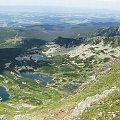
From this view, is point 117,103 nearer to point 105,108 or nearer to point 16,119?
point 105,108

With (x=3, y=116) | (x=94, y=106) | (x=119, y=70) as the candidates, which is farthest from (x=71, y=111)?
(x=3, y=116)

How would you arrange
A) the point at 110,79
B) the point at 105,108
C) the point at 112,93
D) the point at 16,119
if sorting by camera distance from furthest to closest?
the point at 16,119 < the point at 110,79 < the point at 112,93 < the point at 105,108

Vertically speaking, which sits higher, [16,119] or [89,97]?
[89,97]

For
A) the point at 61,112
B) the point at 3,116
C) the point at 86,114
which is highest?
the point at 86,114

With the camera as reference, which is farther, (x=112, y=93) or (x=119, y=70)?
(x=119, y=70)

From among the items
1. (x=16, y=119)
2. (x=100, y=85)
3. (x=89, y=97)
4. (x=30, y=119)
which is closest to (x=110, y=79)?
(x=100, y=85)

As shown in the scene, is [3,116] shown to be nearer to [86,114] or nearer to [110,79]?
[110,79]

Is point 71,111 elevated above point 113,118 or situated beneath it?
situated beneath

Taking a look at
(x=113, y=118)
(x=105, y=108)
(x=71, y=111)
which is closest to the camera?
(x=113, y=118)

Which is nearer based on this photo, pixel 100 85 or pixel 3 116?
pixel 100 85
